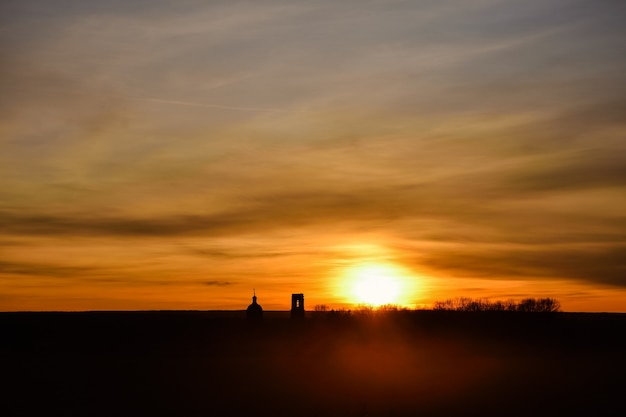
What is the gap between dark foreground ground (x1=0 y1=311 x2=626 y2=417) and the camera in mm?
27828

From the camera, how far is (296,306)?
64750 mm

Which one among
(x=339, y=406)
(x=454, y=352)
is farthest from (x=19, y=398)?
(x=454, y=352)

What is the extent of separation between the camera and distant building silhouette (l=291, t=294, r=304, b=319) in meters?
63.5

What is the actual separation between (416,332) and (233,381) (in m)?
28.7

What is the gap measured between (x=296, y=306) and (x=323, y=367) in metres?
24.0

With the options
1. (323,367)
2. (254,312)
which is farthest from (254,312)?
(323,367)

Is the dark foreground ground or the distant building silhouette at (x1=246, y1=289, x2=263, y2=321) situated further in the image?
the distant building silhouette at (x1=246, y1=289, x2=263, y2=321)

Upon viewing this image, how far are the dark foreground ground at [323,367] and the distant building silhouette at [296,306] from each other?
1100mm

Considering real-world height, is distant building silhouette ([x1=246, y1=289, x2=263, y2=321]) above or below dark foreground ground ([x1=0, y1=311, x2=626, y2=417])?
above

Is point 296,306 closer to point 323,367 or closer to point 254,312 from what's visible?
point 254,312

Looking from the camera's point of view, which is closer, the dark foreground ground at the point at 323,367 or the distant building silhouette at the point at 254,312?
the dark foreground ground at the point at 323,367

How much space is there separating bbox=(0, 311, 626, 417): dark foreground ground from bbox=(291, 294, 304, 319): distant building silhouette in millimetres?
1100

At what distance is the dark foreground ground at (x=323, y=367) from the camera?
91.3 ft

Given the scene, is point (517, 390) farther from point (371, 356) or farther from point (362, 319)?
point (362, 319)
